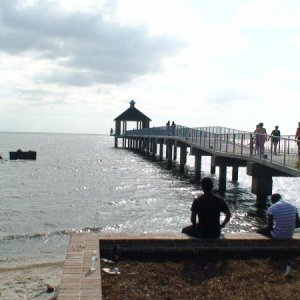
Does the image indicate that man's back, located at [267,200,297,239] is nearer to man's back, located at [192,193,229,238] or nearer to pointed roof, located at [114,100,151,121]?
man's back, located at [192,193,229,238]

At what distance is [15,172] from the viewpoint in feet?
137

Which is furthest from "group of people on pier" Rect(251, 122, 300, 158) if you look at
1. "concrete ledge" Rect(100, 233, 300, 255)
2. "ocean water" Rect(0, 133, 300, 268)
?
"concrete ledge" Rect(100, 233, 300, 255)

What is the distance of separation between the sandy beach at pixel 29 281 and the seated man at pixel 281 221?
14.5ft

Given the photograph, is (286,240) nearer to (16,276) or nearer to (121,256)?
(121,256)

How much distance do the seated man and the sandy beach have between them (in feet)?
14.5

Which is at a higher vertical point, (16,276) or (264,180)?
(264,180)

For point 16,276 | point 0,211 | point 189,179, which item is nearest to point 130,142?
point 189,179

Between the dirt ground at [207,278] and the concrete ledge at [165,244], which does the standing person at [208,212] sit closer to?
the concrete ledge at [165,244]

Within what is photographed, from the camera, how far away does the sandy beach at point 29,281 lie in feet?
31.3

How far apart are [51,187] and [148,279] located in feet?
83.0

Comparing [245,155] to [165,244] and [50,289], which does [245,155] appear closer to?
[50,289]

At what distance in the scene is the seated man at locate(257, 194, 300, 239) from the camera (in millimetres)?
7734

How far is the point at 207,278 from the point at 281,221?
79.9 inches

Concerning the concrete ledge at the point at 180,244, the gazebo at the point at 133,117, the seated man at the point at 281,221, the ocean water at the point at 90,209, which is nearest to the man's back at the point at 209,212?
the concrete ledge at the point at 180,244
